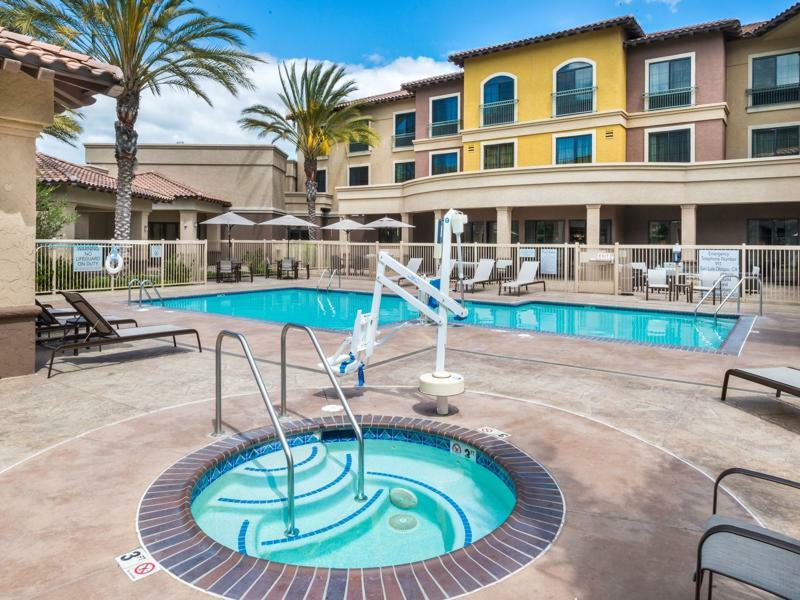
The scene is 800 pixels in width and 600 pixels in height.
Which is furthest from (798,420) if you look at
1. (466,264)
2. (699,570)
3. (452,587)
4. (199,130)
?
(199,130)

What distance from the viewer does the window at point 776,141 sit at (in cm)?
2436

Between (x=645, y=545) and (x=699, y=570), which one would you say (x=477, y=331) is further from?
(x=699, y=570)

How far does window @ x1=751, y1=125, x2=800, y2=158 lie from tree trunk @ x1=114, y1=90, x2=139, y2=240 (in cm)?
2677

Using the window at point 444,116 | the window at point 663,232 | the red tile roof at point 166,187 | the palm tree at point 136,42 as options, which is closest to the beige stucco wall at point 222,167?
the red tile roof at point 166,187

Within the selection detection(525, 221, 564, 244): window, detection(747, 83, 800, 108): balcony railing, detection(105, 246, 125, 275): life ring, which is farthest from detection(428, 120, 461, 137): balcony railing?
detection(105, 246, 125, 275): life ring

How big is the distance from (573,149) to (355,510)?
86.3ft

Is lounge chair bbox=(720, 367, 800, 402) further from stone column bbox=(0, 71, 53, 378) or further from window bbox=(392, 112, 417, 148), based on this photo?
window bbox=(392, 112, 417, 148)

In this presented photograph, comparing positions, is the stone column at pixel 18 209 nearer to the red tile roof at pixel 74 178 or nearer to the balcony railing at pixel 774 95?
the red tile roof at pixel 74 178

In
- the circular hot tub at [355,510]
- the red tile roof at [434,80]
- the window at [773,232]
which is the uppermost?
the red tile roof at [434,80]

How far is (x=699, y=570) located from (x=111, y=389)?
6565 mm

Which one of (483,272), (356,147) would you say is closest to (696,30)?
(483,272)

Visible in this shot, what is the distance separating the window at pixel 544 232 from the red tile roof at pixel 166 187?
17834 millimetres

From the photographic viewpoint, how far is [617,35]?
25.6 m

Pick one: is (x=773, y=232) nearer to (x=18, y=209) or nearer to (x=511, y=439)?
A: (x=511, y=439)
